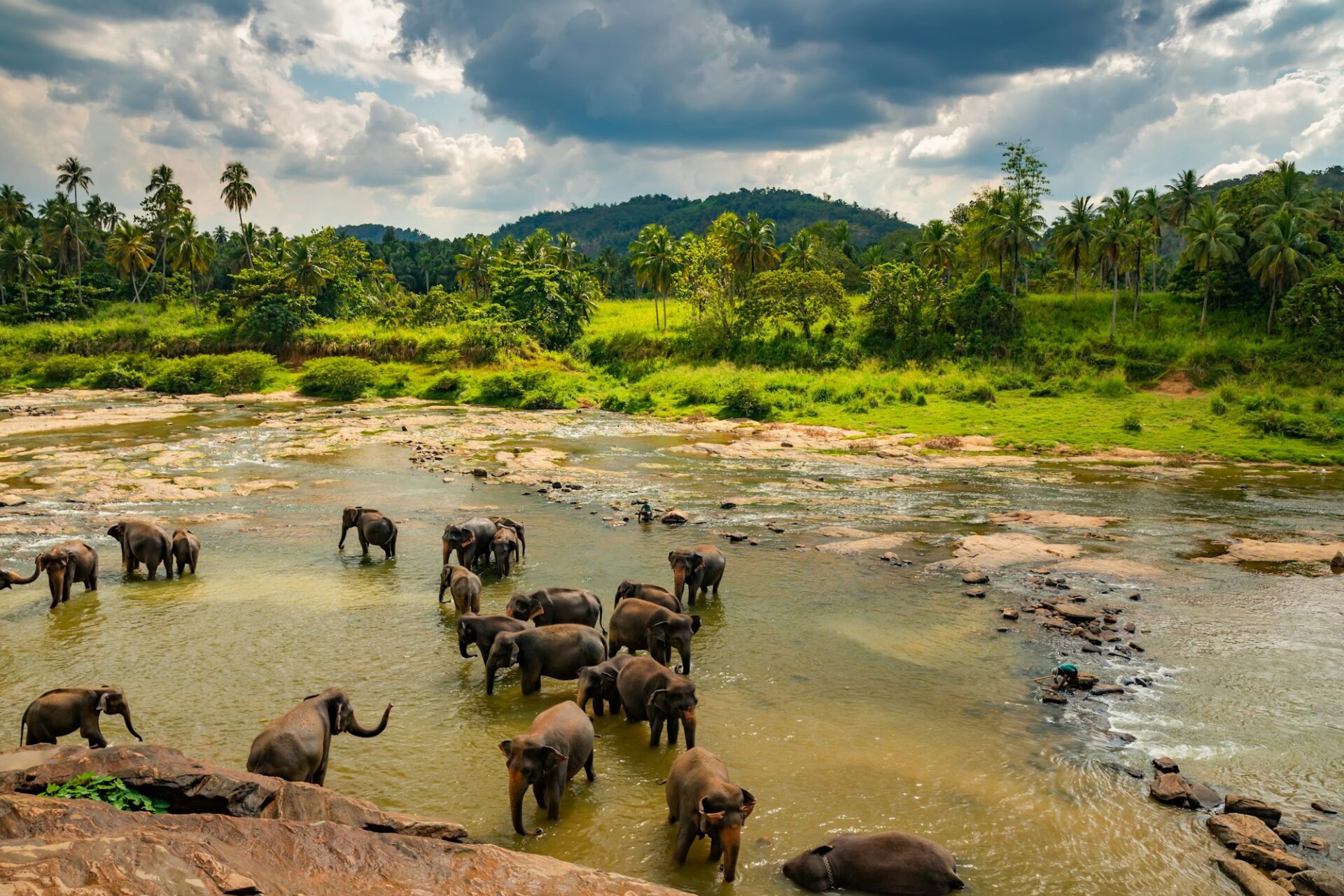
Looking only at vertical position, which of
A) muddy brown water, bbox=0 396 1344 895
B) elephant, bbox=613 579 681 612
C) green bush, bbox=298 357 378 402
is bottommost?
muddy brown water, bbox=0 396 1344 895

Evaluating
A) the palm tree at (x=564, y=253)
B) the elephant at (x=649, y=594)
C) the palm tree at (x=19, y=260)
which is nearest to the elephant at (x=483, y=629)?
the elephant at (x=649, y=594)

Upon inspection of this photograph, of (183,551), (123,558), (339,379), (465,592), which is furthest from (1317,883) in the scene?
(339,379)

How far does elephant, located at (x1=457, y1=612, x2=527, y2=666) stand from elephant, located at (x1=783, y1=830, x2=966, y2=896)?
19.1 ft

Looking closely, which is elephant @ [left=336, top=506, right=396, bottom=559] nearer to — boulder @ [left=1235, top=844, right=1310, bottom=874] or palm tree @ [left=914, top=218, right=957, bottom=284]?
boulder @ [left=1235, top=844, right=1310, bottom=874]

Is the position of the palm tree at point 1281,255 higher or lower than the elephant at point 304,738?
higher

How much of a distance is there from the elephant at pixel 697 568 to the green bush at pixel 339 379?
4605cm

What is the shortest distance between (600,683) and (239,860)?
545 centimetres

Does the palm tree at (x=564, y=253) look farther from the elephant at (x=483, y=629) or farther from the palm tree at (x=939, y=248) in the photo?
the elephant at (x=483, y=629)

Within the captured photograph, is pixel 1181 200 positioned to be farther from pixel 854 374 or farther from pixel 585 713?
pixel 585 713

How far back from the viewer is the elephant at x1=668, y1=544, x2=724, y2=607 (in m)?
15.7

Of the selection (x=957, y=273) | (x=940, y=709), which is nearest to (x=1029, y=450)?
(x=940, y=709)

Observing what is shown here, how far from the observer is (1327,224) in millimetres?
62344

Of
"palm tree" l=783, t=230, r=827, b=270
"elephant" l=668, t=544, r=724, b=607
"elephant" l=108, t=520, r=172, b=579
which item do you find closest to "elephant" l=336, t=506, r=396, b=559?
"elephant" l=108, t=520, r=172, b=579

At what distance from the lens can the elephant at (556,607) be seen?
1316 centimetres
